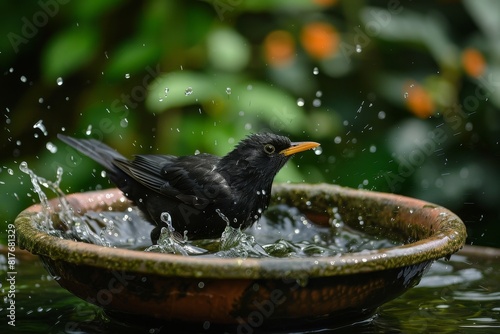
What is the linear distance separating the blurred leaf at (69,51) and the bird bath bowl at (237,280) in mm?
2713

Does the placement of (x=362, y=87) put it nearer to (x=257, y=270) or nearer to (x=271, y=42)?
(x=271, y=42)

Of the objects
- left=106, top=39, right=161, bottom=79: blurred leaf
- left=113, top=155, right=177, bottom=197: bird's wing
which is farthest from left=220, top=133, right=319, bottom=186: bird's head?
left=106, top=39, right=161, bottom=79: blurred leaf

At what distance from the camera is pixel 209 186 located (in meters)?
3.50

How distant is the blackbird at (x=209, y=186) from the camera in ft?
11.3

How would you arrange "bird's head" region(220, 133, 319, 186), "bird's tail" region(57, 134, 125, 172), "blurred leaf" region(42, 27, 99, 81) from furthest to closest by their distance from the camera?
"blurred leaf" region(42, 27, 99, 81) → "bird's tail" region(57, 134, 125, 172) → "bird's head" region(220, 133, 319, 186)

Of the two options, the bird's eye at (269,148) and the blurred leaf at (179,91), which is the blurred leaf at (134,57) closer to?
the blurred leaf at (179,91)

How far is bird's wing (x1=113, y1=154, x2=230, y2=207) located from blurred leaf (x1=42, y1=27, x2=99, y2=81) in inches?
63.2

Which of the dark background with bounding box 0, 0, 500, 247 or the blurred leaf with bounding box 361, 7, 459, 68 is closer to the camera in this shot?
the dark background with bounding box 0, 0, 500, 247

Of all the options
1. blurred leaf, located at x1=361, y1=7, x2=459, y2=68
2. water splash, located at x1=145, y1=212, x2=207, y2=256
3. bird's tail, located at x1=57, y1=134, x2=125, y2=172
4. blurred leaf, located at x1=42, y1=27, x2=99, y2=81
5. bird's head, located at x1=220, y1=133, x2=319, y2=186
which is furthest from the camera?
blurred leaf, located at x1=361, y1=7, x2=459, y2=68

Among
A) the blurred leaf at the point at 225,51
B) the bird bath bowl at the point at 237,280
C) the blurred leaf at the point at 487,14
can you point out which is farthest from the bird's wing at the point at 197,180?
the blurred leaf at the point at 487,14

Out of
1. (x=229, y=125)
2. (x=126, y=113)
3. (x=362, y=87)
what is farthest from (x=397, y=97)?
(x=126, y=113)

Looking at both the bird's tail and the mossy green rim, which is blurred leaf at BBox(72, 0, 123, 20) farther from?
the mossy green rim

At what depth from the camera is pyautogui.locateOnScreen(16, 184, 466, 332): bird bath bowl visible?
2.20 m

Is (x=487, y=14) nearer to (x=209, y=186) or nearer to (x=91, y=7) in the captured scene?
(x=91, y=7)
